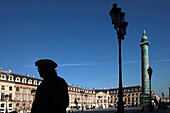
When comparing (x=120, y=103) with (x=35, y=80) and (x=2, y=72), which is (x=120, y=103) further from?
(x=35, y=80)

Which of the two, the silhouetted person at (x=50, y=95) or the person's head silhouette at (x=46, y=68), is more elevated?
the person's head silhouette at (x=46, y=68)

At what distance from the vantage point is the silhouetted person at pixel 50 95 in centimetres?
269

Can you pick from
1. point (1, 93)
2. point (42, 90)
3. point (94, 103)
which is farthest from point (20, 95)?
point (42, 90)

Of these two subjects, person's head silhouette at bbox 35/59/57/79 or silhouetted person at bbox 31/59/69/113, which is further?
person's head silhouette at bbox 35/59/57/79

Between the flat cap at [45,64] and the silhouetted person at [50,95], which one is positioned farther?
the flat cap at [45,64]

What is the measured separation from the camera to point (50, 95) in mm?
2725

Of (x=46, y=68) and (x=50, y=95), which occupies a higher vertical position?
(x=46, y=68)

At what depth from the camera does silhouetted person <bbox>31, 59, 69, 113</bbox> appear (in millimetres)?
2689

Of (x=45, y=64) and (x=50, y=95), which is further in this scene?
(x=45, y=64)

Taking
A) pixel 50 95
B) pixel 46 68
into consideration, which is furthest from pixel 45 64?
pixel 50 95

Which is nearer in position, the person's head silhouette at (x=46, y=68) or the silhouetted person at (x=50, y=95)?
the silhouetted person at (x=50, y=95)

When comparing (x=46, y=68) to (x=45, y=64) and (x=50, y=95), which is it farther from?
(x=50, y=95)

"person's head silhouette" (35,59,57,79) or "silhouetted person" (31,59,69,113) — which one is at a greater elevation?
"person's head silhouette" (35,59,57,79)

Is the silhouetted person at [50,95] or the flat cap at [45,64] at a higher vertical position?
the flat cap at [45,64]
